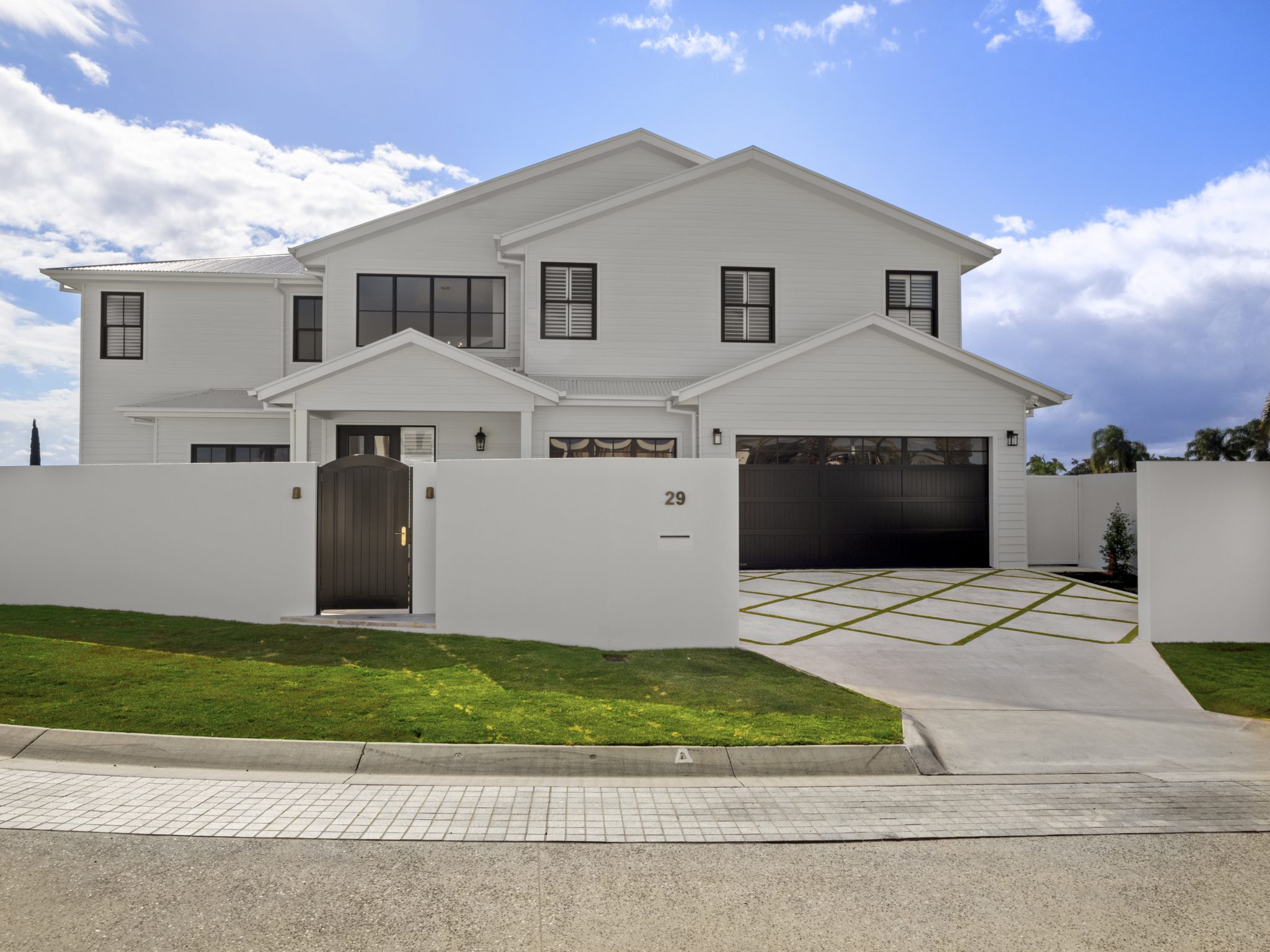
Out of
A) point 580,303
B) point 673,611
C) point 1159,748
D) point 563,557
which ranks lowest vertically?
point 1159,748


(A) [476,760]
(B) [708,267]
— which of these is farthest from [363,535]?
(B) [708,267]

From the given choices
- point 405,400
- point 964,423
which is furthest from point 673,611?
point 964,423

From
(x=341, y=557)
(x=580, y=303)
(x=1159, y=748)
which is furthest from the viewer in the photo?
(x=580, y=303)

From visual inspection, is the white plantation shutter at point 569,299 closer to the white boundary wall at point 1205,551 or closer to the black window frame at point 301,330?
the black window frame at point 301,330

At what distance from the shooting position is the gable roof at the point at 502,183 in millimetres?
17562

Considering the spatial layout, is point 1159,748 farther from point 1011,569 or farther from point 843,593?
point 1011,569

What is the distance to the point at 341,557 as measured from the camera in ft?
33.8

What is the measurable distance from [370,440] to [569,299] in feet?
16.8

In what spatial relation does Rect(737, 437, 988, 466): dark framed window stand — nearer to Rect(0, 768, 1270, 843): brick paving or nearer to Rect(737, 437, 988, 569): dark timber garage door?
Rect(737, 437, 988, 569): dark timber garage door

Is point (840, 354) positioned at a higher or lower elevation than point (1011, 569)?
higher

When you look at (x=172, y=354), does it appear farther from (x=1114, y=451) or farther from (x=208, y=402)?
(x=1114, y=451)

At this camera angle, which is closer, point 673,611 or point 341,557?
point 673,611

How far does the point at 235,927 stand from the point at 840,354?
565 inches

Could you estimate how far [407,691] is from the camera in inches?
277
